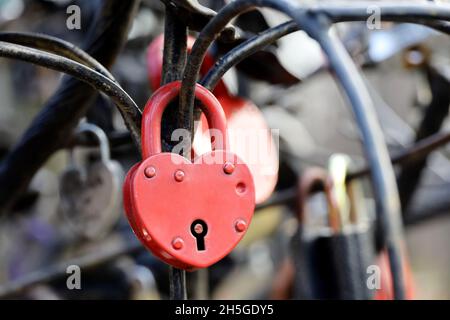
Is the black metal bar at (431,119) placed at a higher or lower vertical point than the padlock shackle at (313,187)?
higher

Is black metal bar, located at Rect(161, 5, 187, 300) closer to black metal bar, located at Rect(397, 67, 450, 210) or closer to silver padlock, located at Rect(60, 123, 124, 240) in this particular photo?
silver padlock, located at Rect(60, 123, 124, 240)

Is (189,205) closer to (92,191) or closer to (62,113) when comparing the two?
(62,113)

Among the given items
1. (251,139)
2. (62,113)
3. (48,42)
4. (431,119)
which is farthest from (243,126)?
(431,119)

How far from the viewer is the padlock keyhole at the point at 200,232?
2.01ft

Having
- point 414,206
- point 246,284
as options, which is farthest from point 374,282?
point 246,284

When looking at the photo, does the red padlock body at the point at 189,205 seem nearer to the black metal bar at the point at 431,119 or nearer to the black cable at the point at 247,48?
the black cable at the point at 247,48

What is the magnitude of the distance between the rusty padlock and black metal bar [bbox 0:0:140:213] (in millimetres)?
220

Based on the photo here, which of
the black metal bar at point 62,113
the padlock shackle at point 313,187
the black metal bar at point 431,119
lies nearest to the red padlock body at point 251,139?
the padlock shackle at point 313,187

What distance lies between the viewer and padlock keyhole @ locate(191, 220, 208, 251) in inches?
24.1

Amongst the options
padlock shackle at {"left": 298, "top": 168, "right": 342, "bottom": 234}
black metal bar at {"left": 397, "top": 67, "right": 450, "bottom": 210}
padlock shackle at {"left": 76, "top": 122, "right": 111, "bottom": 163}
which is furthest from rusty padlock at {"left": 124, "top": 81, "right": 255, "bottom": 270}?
black metal bar at {"left": 397, "top": 67, "right": 450, "bottom": 210}

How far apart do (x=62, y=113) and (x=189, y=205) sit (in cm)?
33

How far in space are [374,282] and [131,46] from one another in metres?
1.58

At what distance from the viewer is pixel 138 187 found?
60 centimetres
